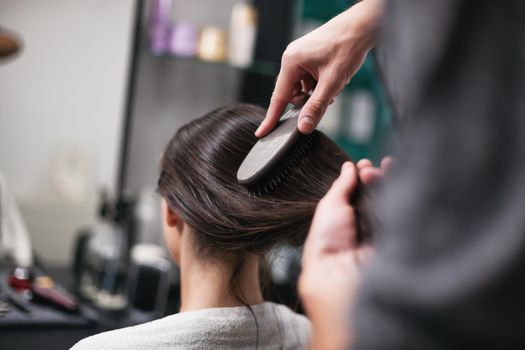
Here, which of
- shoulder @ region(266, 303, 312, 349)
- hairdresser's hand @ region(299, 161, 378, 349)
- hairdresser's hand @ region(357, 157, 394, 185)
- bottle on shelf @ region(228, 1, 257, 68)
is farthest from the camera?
bottle on shelf @ region(228, 1, 257, 68)

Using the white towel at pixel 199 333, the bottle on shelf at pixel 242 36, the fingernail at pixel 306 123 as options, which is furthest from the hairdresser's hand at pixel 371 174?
the bottle on shelf at pixel 242 36

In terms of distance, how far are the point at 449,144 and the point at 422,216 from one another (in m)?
0.04

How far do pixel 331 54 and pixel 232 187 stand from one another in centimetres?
30

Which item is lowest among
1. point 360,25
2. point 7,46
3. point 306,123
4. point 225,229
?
point 225,229

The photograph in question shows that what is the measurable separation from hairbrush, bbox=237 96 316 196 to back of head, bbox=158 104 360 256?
0.03 m

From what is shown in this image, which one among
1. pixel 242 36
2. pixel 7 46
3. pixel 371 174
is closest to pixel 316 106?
pixel 371 174

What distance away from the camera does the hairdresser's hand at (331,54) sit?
859 mm

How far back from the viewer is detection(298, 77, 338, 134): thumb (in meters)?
0.87

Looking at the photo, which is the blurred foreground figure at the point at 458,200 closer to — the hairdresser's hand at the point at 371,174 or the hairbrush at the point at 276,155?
the hairdresser's hand at the point at 371,174

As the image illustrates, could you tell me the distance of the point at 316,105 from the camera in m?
0.88

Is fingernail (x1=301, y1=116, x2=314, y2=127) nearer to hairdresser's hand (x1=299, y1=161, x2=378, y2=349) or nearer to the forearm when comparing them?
the forearm

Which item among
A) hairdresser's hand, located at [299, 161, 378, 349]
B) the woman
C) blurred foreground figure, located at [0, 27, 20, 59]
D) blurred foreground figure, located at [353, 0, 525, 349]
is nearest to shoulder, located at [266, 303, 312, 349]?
the woman

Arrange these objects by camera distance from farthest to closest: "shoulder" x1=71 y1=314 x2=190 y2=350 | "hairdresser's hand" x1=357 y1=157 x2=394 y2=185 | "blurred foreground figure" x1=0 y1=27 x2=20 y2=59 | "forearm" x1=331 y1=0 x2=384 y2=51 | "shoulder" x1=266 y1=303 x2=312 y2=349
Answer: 1. "blurred foreground figure" x1=0 y1=27 x2=20 y2=59
2. "shoulder" x1=266 y1=303 x2=312 y2=349
3. "shoulder" x1=71 y1=314 x2=190 y2=350
4. "forearm" x1=331 y1=0 x2=384 y2=51
5. "hairdresser's hand" x1=357 y1=157 x2=394 y2=185

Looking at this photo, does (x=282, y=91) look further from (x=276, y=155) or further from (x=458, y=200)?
(x=458, y=200)
